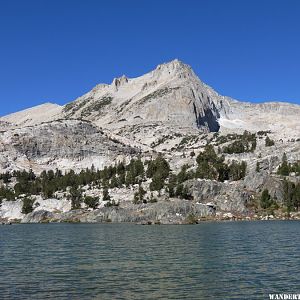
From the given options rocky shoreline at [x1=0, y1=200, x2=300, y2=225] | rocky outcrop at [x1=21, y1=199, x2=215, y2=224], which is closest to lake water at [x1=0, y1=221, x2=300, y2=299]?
rocky outcrop at [x1=21, y1=199, x2=215, y2=224]

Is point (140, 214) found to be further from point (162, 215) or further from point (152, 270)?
point (152, 270)

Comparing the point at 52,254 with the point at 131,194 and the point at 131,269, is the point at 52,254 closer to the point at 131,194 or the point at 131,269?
the point at 131,269

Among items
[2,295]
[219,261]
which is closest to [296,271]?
[219,261]

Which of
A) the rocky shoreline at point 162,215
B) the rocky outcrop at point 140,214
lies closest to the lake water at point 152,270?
the rocky outcrop at point 140,214

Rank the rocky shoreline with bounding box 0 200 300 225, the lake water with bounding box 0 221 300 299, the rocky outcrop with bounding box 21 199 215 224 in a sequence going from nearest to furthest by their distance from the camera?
the lake water with bounding box 0 221 300 299
the rocky outcrop with bounding box 21 199 215 224
the rocky shoreline with bounding box 0 200 300 225

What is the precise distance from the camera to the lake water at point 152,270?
130ft

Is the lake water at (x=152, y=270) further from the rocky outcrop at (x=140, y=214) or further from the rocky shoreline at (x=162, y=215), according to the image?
the rocky shoreline at (x=162, y=215)

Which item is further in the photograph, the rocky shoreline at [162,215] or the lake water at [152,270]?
the rocky shoreline at [162,215]

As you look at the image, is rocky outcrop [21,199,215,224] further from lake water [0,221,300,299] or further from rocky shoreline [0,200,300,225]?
lake water [0,221,300,299]

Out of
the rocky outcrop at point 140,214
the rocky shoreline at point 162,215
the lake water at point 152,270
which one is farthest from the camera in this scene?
the rocky shoreline at point 162,215

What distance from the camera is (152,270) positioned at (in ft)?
164

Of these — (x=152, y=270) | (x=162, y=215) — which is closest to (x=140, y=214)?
(x=162, y=215)

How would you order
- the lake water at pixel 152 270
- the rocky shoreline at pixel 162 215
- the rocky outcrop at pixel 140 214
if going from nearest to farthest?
the lake water at pixel 152 270 → the rocky outcrop at pixel 140 214 → the rocky shoreline at pixel 162 215

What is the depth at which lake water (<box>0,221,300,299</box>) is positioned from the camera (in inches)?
1556
